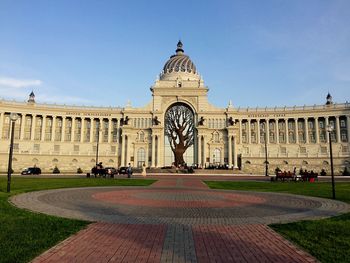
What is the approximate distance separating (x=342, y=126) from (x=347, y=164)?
14.7 metres

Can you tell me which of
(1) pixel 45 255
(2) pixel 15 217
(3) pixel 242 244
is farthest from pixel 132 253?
(2) pixel 15 217

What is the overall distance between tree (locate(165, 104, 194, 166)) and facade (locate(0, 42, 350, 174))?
137 cm

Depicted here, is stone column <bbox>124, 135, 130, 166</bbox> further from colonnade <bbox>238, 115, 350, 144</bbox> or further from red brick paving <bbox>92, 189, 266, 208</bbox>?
red brick paving <bbox>92, 189, 266, 208</bbox>

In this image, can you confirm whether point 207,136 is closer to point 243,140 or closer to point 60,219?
point 243,140

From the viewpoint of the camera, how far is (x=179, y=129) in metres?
94.4

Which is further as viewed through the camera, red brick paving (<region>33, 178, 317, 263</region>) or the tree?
the tree

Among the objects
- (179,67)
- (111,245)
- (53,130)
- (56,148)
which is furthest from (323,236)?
(179,67)

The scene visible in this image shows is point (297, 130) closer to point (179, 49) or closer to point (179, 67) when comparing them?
point (179, 67)

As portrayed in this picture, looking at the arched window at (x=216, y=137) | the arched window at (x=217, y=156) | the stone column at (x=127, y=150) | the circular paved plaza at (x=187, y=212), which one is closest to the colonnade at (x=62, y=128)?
the stone column at (x=127, y=150)

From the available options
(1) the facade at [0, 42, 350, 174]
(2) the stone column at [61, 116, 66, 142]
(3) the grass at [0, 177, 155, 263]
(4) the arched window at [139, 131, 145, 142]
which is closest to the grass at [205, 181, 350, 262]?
(3) the grass at [0, 177, 155, 263]

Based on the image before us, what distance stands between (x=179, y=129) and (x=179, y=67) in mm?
31444

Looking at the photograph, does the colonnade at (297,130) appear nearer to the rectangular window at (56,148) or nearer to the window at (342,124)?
the window at (342,124)

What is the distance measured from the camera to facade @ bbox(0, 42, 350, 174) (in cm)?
9438

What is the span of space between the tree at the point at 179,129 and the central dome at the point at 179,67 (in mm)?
18207
